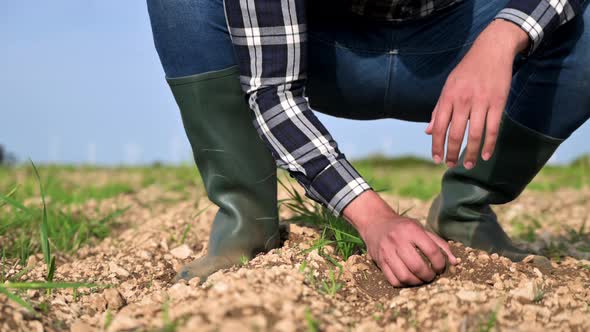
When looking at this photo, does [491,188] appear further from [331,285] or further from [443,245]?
[331,285]

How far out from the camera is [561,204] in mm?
4211

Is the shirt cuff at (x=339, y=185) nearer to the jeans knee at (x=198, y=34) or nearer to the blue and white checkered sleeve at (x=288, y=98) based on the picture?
the blue and white checkered sleeve at (x=288, y=98)

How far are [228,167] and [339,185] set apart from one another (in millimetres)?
526

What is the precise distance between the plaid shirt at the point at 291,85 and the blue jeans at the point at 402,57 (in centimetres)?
31

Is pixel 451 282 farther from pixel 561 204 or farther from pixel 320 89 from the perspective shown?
pixel 561 204

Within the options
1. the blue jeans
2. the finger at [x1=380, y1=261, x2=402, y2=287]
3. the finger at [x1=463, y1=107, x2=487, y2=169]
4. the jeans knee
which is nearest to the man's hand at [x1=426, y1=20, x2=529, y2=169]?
the finger at [x1=463, y1=107, x2=487, y2=169]

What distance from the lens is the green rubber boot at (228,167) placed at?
6.55ft

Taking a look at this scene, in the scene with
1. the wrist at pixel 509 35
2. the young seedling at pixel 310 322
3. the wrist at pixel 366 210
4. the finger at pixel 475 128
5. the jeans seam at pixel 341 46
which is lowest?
the young seedling at pixel 310 322

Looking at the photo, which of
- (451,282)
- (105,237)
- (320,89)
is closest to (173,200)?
(105,237)

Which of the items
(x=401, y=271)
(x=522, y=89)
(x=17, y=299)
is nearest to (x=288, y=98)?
(x=401, y=271)

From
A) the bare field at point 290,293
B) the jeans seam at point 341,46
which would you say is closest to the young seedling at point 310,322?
the bare field at point 290,293

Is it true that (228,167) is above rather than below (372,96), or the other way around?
below

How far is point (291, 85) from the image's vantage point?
1.70m

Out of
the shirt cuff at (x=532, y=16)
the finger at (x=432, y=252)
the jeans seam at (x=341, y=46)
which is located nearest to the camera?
the finger at (x=432, y=252)
